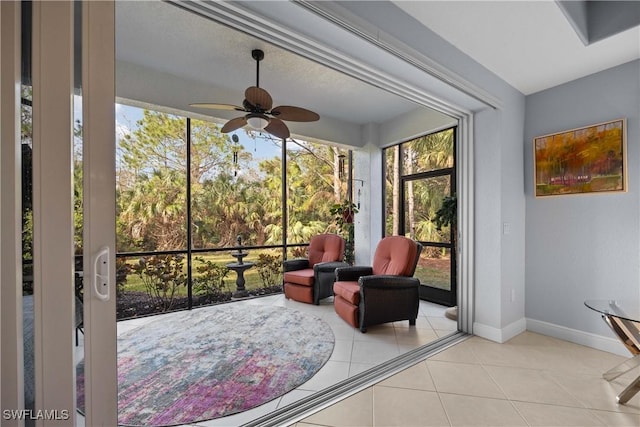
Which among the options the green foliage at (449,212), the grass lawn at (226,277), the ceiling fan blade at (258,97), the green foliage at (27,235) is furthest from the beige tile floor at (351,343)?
the ceiling fan blade at (258,97)

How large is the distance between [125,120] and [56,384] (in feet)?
10.9

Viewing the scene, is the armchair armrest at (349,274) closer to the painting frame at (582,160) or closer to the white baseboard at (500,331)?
the white baseboard at (500,331)

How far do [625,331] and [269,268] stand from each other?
3992 millimetres

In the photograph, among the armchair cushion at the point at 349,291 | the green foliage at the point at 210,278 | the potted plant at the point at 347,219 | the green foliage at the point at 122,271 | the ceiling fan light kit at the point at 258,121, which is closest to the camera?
the ceiling fan light kit at the point at 258,121

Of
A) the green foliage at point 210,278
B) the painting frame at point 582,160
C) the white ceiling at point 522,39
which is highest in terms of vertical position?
the white ceiling at point 522,39

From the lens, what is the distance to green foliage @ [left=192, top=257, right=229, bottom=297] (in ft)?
12.6

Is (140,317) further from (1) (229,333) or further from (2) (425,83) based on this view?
(2) (425,83)

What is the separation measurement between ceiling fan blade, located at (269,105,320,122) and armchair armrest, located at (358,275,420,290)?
5.72 ft

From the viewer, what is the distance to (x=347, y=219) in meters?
4.73

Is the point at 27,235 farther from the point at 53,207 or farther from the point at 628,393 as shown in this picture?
the point at 628,393

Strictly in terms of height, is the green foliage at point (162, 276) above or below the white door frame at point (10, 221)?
below

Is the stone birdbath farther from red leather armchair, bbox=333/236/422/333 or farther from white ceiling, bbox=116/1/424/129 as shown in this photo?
white ceiling, bbox=116/1/424/129

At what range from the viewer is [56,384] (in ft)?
2.72

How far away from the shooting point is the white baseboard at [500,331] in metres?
2.52
